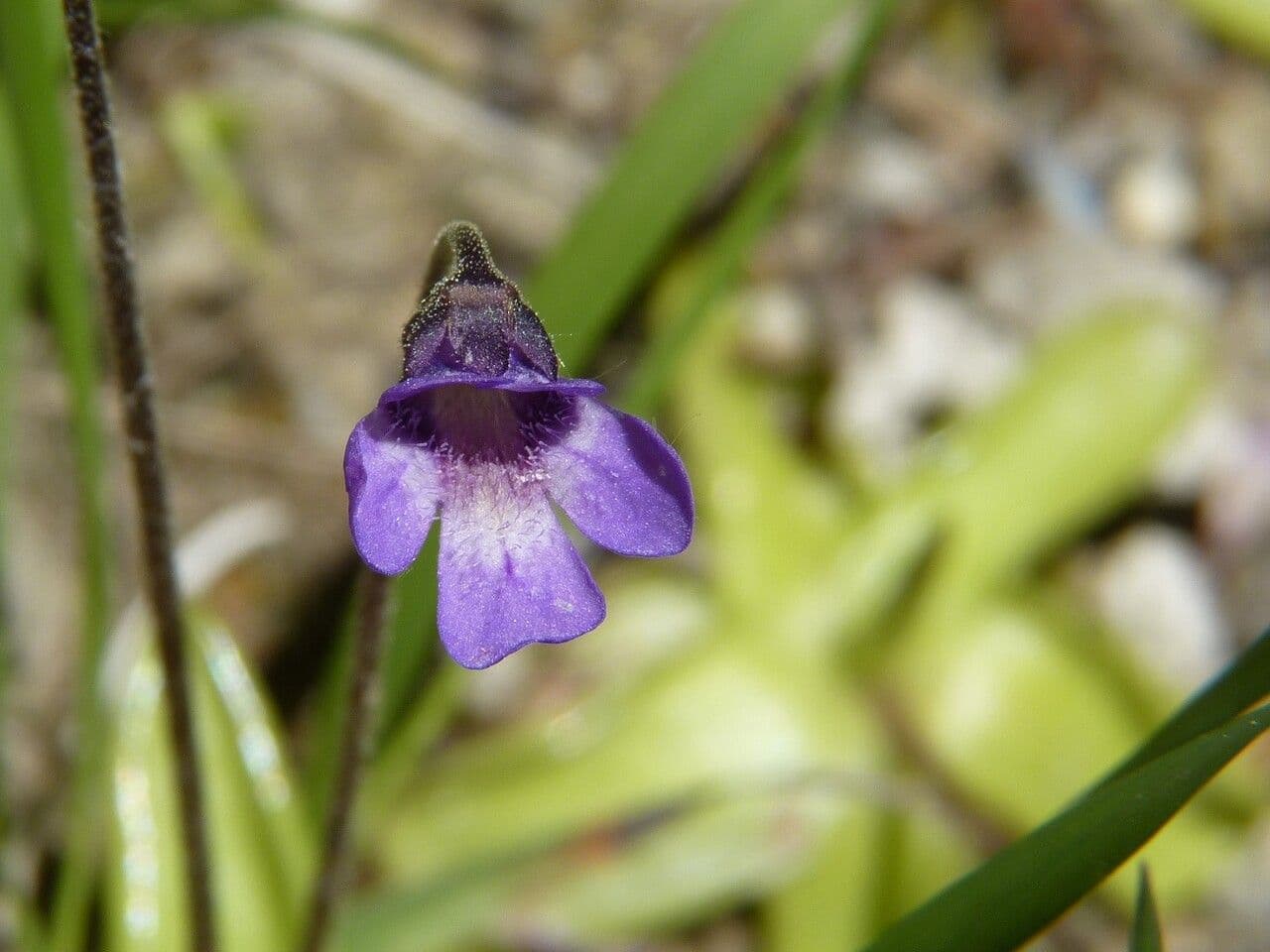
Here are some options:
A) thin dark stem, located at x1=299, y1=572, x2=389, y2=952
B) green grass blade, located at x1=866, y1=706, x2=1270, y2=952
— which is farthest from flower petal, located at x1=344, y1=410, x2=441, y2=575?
green grass blade, located at x1=866, y1=706, x2=1270, y2=952

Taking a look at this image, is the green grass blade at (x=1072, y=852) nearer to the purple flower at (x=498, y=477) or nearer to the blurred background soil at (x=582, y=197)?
the purple flower at (x=498, y=477)

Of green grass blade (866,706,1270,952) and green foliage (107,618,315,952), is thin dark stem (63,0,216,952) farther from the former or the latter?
green grass blade (866,706,1270,952)

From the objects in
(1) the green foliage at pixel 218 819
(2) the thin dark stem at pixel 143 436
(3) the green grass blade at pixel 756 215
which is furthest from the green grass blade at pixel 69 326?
(3) the green grass blade at pixel 756 215

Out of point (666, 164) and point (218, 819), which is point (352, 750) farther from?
point (666, 164)

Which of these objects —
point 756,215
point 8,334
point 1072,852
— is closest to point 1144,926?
point 1072,852

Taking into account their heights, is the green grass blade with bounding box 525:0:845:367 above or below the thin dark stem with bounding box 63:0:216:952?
above
